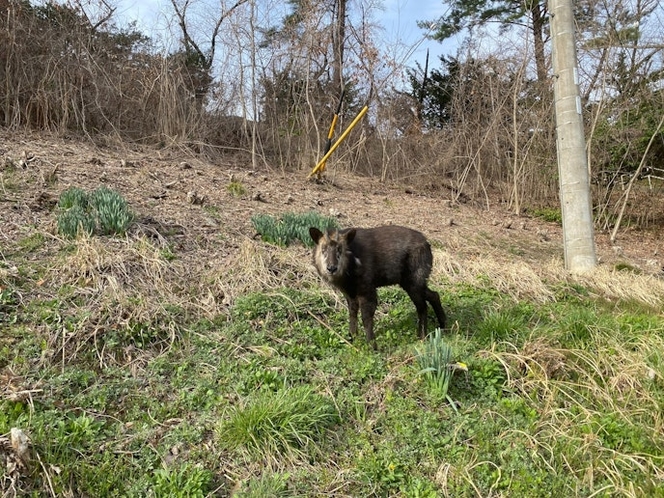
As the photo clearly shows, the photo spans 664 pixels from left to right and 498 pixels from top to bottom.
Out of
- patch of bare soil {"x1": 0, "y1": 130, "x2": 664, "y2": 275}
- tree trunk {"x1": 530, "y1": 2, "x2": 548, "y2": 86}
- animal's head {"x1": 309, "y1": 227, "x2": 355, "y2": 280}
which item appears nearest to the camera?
animal's head {"x1": 309, "y1": 227, "x2": 355, "y2": 280}

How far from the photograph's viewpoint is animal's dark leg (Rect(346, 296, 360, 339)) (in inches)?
176

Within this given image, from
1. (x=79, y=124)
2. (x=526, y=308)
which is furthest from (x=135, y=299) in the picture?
(x=79, y=124)

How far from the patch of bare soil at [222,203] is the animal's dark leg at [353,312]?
176cm

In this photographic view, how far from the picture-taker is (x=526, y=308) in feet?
17.4

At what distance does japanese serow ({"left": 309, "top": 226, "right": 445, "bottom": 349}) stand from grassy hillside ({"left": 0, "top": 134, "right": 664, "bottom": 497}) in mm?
310

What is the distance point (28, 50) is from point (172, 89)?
9.10ft

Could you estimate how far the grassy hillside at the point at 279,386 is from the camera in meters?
2.87

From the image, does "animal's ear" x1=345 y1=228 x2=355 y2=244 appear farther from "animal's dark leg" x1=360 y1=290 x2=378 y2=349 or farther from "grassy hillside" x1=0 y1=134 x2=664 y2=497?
"grassy hillside" x1=0 y1=134 x2=664 y2=497

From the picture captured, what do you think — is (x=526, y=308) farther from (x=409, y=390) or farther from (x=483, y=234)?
(x=483, y=234)

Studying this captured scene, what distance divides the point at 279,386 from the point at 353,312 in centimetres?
114

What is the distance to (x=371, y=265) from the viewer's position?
440 cm

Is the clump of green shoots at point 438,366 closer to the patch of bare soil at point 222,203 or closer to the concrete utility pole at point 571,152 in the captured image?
the patch of bare soil at point 222,203

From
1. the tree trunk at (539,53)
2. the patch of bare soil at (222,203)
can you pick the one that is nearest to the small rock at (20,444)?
the patch of bare soil at (222,203)

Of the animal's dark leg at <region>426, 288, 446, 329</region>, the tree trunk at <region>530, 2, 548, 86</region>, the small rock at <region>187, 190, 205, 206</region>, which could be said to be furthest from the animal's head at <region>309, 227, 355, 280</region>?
the tree trunk at <region>530, 2, 548, 86</region>
